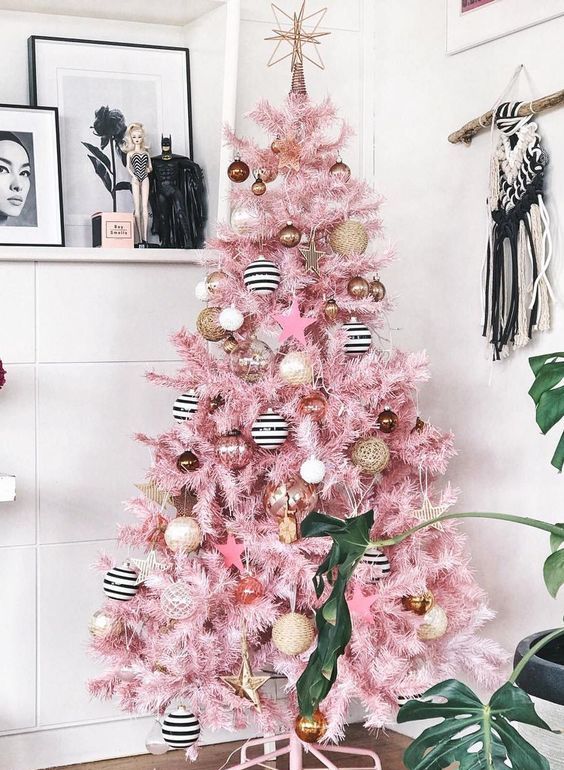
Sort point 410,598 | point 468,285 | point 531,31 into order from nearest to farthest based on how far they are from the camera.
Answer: point 410,598 < point 531,31 < point 468,285

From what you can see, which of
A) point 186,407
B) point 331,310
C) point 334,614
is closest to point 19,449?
point 186,407

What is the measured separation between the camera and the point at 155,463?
214cm

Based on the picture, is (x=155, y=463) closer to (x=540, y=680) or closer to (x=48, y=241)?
(x=48, y=241)

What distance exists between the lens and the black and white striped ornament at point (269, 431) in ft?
6.56

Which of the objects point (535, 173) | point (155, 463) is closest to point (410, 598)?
point (155, 463)

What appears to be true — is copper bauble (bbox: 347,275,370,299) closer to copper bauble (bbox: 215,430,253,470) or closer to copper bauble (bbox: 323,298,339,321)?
copper bauble (bbox: 323,298,339,321)

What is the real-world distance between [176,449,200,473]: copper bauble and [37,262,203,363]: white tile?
0.54 m

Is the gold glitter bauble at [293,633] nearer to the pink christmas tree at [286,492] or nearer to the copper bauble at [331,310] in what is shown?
the pink christmas tree at [286,492]

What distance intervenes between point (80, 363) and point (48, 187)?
447mm

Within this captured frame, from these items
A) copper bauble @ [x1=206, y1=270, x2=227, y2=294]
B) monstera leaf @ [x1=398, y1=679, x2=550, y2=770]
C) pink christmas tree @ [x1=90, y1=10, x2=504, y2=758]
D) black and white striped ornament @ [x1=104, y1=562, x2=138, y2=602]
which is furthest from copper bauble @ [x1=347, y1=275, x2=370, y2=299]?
monstera leaf @ [x1=398, y1=679, x2=550, y2=770]

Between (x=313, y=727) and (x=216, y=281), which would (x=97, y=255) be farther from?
(x=313, y=727)

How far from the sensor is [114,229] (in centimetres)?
254

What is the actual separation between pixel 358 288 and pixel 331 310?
0.08 metres

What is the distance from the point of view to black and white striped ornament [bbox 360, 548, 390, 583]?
6.62ft
